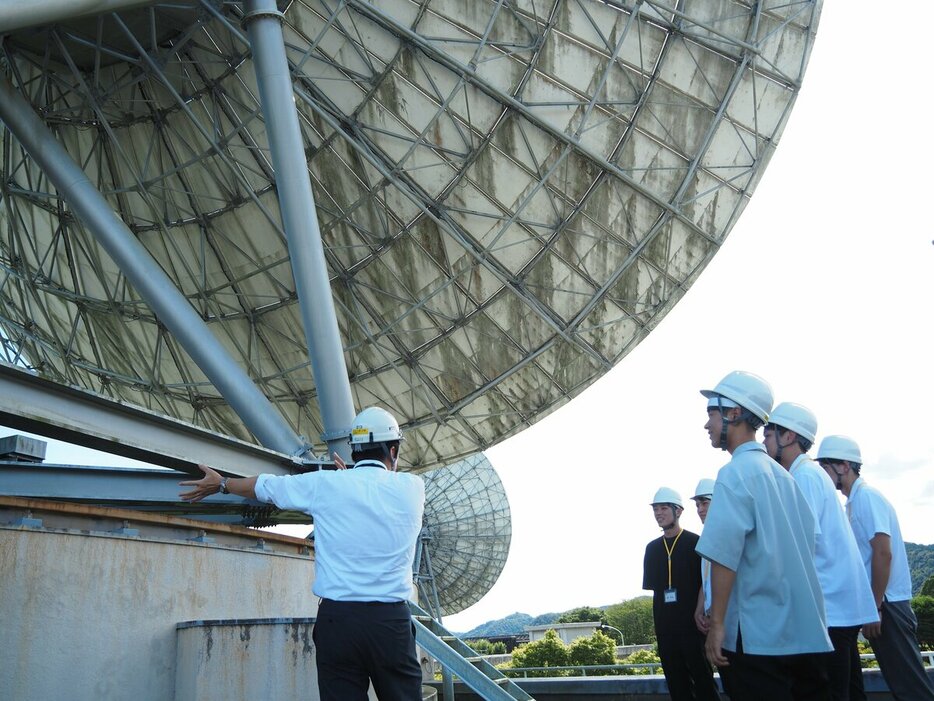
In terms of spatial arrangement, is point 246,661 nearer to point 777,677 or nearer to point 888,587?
point 777,677

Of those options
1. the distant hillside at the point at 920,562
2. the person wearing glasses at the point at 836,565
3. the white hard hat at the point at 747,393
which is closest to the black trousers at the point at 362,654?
the white hard hat at the point at 747,393

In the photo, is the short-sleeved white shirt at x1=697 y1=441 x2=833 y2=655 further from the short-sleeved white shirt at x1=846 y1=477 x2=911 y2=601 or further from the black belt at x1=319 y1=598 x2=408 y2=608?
the short-sleeved white shirt at x1=846 y1=477 x2=911 y2=601

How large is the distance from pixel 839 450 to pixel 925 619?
4604cm

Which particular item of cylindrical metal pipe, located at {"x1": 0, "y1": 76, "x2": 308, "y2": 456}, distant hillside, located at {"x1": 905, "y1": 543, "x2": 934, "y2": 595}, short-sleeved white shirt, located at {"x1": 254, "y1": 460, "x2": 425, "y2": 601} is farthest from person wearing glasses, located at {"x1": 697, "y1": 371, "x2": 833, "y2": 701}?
distant hillside, located at {"x1": 905, "y1": 543, "x2": 934, "y2": 595}

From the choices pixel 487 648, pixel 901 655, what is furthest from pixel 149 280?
pixel 487 648

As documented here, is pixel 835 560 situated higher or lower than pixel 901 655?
higher

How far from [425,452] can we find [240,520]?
33.0ft

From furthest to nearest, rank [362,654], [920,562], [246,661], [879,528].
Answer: [920,562] < [246,661] < [879,528] < [362,654]

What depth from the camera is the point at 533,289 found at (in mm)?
17562

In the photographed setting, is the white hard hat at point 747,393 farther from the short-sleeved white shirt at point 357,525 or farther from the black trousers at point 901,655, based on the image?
the black trousers at point 901,655

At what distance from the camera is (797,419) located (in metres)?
6.70

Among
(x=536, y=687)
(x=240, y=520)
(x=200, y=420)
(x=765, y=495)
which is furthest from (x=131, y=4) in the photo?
(x=200, y=420)

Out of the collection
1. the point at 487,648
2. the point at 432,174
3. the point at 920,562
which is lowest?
the point at 487,648

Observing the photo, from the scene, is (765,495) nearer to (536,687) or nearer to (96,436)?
(96,436)
